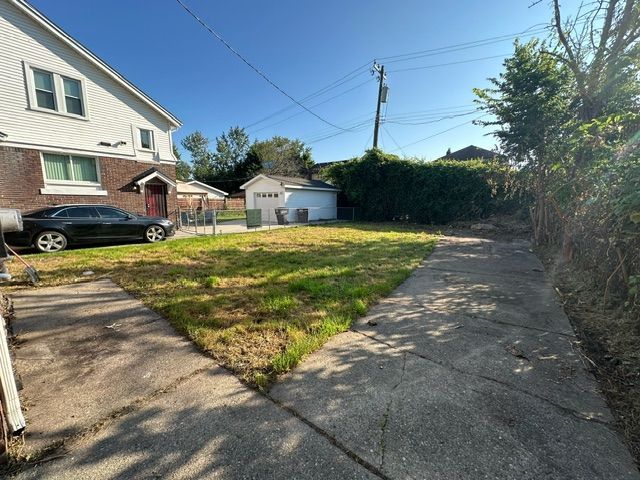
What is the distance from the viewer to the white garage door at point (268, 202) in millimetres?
18406

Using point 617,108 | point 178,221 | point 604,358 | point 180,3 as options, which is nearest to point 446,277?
point 604,358

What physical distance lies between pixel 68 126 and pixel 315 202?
1309 cm

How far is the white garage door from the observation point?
18.4m

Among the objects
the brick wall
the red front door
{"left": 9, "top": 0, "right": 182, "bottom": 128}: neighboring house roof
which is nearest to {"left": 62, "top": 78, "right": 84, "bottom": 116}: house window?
{"left": 9, "top": 0, "right": 182, "bottom": 128}: neighboring house roof

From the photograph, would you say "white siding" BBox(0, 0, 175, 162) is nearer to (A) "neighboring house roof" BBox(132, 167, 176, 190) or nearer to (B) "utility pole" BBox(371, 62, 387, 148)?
(A) "neighboring house roof" BBox(132, 167, 176, 190)

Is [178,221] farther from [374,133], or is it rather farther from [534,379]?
[534,379]

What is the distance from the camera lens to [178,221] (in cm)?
1382

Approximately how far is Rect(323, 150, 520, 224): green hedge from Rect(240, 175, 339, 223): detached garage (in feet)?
5.03

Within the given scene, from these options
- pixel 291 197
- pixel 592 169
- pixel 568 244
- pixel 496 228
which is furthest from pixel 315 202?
pixel 592 169

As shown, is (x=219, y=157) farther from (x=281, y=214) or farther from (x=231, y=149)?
(x=281, y=214)

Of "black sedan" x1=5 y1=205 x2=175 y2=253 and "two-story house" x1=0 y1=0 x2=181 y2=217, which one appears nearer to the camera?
"black sedan" x1=5 y1=205 x2=175 y2=253

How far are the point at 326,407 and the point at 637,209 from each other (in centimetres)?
339

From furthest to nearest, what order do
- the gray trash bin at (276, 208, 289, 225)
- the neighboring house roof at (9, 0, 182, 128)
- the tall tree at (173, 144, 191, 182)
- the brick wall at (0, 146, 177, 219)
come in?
the tall tree at (173, 144, 191, 182) → the gray trash bin at (276, 208, 289, 225) → the neighboring house roof at (9, 0, 182, 128) → the brick wall at (0, 146, 177, 219)

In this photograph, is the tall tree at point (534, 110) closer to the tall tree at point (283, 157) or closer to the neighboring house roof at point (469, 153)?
the neighboring house roof at point (469, 153)
